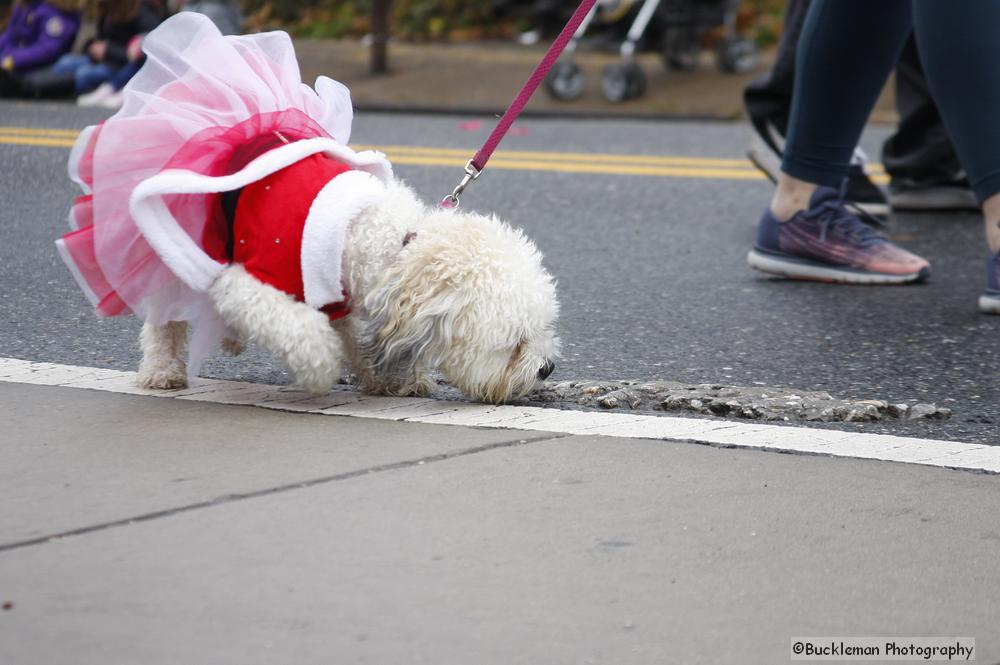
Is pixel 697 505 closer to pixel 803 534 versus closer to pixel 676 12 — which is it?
pixel 803 534

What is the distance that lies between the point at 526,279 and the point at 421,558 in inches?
42.0

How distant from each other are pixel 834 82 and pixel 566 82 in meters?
6.77

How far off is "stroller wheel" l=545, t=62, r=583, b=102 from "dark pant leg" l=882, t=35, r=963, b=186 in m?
4.90

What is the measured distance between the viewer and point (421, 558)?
8.51 ft

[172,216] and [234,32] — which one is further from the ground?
[172,216]

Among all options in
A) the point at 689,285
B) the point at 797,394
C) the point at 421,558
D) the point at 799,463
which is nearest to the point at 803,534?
the point at 799,463

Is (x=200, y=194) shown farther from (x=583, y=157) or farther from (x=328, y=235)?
(x=583, y=157)

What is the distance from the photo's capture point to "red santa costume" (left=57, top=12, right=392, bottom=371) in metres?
3.50

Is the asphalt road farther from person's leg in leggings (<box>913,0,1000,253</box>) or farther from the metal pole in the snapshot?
the metal pole

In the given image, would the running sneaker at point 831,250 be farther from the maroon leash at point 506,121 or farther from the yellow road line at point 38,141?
the yellow road line at point 38,141

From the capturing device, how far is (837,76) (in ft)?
16.6

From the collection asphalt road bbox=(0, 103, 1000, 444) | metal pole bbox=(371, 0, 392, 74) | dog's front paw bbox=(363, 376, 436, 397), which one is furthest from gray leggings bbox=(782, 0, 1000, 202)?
metal pole bbox=(371, 0, 392, 74)

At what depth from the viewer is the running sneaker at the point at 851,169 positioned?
640 cm

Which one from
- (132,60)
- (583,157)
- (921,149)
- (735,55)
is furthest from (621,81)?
(921,149)
